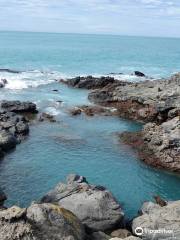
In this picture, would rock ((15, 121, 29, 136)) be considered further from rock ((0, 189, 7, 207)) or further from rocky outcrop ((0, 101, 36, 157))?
rock ((0, 189, 7, 207))

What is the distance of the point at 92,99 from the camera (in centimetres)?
7775

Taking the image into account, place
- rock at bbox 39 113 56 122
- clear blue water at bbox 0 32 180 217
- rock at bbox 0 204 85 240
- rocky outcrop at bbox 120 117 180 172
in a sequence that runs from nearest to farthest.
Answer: rock at bbox 0 204 85 240 < clear blue water at bbox 0 32 180 217 < rocky outcrop at bbox 120 117 180 172 < rock at bbox 39 113 56 122

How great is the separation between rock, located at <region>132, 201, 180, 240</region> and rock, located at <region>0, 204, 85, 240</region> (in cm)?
437

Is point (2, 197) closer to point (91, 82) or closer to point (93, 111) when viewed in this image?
point (93, 111)

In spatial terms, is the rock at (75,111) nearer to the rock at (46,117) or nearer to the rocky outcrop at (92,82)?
the rock at (46,117)

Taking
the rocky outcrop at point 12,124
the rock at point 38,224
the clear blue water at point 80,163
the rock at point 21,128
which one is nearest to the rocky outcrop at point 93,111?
the clear blue water at point 80,163

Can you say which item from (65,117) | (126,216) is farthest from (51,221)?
(65,117)

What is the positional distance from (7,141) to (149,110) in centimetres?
2404

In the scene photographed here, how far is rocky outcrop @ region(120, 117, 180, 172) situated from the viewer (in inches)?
1828

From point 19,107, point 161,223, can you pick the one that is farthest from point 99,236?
point 19,107

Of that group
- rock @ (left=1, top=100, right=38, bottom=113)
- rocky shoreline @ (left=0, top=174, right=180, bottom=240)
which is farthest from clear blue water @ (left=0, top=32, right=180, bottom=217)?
rocky shoreline @ (left=0, top=174, right=180, bottom=240)

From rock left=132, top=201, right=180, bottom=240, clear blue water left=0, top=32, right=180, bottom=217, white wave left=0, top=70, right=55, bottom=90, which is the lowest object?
clear blue water left=0, top=32, right=180, bottom=217

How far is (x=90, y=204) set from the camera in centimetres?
3145

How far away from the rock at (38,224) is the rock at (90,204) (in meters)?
5.75
